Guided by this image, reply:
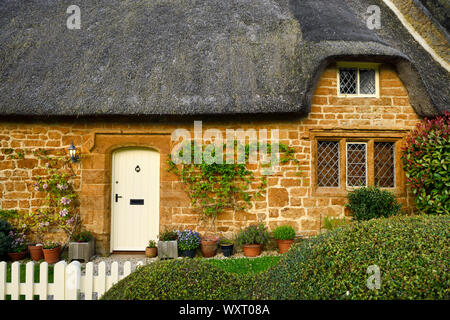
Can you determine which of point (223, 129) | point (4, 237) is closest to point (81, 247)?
point (4, 237)

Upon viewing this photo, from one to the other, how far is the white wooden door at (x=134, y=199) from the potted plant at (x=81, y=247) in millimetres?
578

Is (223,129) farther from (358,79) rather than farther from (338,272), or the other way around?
(338,272)

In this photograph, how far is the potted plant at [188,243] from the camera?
5.66 m

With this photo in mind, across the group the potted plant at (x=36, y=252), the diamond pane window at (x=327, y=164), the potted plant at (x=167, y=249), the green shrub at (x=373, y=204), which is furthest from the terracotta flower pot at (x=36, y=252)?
the green shrub at (x=373, y=204)

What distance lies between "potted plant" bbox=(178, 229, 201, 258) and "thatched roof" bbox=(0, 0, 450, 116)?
2.54 m

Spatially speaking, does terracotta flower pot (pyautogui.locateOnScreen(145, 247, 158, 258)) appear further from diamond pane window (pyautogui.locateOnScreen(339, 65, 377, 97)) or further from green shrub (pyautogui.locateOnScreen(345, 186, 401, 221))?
diamond pane window (pyautogui.locateOnScreen(339, 65, 377, 97))

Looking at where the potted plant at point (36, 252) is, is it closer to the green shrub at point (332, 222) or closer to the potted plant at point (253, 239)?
the potted plant at point (253, 239)

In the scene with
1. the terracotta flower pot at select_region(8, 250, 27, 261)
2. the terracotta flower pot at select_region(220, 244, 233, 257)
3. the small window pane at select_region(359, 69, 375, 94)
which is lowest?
the terracotta flower pot at select_region(8, 250, 27, 261)

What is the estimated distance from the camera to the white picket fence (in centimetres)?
295

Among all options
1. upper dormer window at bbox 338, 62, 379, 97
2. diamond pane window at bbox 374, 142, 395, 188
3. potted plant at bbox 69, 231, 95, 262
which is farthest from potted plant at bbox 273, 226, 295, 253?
potted plant at bbox 69, 231, 95, 262

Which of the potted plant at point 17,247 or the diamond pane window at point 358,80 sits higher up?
the diamond pane window at point 358,80

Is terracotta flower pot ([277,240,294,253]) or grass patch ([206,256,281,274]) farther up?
terracotta flower pot ([277,240,294,253])

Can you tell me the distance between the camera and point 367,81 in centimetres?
634

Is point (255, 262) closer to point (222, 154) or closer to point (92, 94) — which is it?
point (222, 154)
